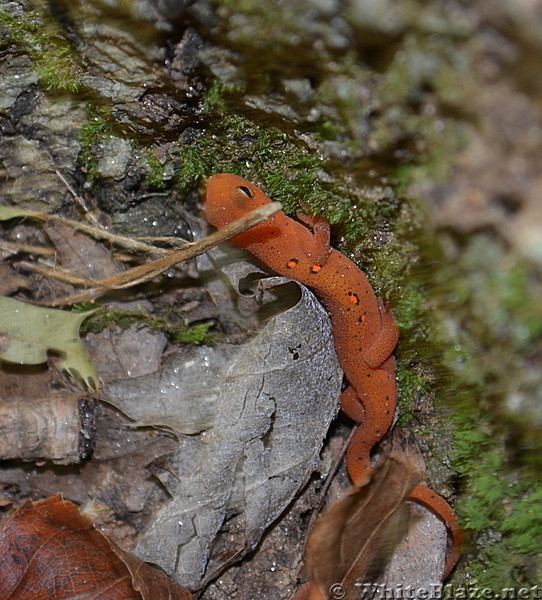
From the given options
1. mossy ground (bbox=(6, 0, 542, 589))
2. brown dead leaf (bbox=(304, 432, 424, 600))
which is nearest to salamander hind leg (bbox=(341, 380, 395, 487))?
mossy ground (bbox=(6, 0, 542, 589))

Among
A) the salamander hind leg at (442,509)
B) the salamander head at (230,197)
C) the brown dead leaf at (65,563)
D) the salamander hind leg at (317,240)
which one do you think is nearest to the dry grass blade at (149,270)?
the salamander head at (230,197)

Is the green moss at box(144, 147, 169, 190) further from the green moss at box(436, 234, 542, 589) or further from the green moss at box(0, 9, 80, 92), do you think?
the green moss at box(436, 234, 542, 589)

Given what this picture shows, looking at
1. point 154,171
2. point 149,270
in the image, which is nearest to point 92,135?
point 154,171

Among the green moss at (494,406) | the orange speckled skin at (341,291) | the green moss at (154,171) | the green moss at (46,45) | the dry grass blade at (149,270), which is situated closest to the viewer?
the green moss at (494,406)

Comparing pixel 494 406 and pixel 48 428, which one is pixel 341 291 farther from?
pixel 48 428

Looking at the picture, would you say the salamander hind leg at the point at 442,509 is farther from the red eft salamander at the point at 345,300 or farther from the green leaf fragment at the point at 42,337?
the green leaf fragment at the point at 42,337

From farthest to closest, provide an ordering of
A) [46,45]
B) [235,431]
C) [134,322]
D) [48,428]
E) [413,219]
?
[134,322] < [48,428] < [235,431] < [46,45] < [413,219]
